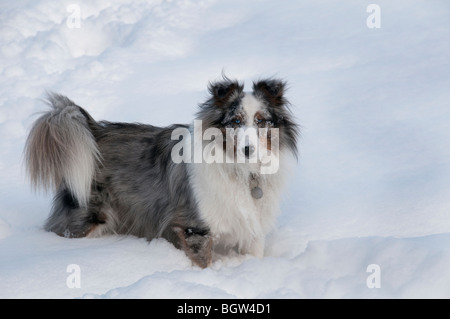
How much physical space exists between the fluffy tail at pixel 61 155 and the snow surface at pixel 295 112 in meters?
0.39

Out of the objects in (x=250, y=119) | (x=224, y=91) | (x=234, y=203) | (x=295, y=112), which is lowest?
(x=234, y=203)

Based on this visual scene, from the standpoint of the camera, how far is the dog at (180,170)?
358 cm

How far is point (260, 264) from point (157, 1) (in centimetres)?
597

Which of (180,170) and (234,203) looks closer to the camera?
(234,203)

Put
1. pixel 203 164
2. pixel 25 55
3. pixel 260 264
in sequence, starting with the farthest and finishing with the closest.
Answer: pixel 25 55
pixel 203 164
pixel 260 264

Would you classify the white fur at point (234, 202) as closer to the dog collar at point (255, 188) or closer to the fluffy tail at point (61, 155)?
the dog collar at point (255, 188)

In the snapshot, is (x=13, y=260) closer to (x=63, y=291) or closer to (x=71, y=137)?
(x=63, y=291)

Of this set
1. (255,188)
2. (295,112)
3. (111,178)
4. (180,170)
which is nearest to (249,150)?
(255,188)

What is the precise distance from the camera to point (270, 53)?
21.3ft

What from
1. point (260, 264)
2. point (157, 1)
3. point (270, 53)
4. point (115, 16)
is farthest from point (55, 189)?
point (157, 1)

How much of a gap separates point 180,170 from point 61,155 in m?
0.81

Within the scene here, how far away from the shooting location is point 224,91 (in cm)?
359

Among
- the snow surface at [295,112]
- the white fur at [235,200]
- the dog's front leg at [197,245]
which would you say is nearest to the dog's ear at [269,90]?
the white fur at [235,200]

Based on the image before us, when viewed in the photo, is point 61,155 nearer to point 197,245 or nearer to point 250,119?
point 197,245
